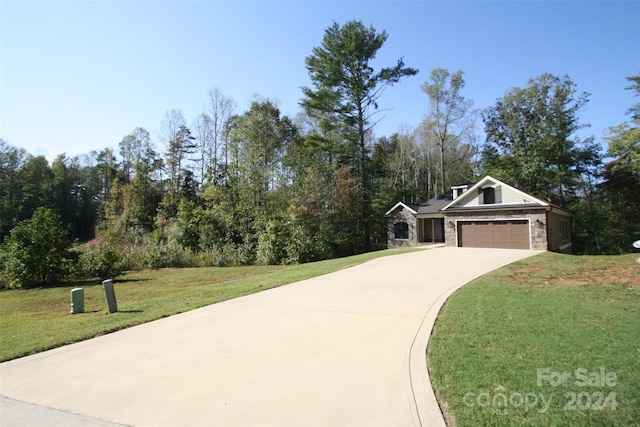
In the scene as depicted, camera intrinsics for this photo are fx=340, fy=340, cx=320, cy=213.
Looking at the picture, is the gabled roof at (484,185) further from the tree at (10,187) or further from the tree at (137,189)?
the tree at (10,187)

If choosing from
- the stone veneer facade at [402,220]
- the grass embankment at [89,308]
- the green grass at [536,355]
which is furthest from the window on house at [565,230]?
the grass embankment at [89,308]

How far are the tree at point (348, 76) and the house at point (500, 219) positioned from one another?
7788 millimetres

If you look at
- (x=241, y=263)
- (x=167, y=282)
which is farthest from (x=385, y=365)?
(x=241, y=263)

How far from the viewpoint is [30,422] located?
295 centimetres

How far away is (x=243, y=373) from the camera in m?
3.78

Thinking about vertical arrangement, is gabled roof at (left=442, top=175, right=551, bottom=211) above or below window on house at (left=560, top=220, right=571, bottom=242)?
above

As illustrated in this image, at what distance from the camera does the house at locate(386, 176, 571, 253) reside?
18859mm

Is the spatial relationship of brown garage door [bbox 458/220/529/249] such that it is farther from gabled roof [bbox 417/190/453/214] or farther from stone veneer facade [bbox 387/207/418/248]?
stone veneer facade [bbox 387/207/418/248]

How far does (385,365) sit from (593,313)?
14.2 feet

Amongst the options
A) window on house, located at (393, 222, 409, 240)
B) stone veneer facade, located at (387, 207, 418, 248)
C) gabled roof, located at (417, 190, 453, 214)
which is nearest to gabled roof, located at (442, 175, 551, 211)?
gabled roof, located at (417, 190, 453, 214)

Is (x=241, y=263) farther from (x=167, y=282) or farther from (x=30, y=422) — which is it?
(x=30, y=422)

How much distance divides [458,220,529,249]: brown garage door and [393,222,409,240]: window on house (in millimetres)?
5046

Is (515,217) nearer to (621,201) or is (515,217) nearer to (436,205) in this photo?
(436,205)

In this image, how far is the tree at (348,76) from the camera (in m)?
27.5
